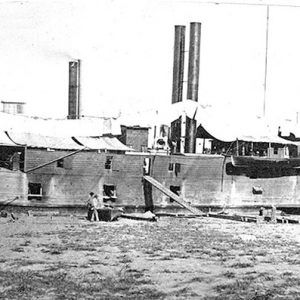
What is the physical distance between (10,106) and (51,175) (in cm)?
1059

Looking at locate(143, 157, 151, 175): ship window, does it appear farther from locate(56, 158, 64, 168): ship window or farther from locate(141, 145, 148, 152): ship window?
locate(56, 158, 64, 168): ship window

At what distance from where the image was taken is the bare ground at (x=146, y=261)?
9.64m

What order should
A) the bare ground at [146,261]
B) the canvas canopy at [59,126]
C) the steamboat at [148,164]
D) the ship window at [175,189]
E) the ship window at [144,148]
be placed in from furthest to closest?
1. the ship window at [144,148]
2. the canvas canopy at [59,126]
3. the ship window at [175,189]
4. the steamboat at [148,164]
5. the bare ground at [146,261]

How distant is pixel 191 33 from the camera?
32.2 meters

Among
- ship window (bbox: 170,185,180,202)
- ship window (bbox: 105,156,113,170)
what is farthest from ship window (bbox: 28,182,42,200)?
ship window (bbox: 170,185,180,202)

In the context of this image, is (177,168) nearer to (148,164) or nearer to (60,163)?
(148,164)

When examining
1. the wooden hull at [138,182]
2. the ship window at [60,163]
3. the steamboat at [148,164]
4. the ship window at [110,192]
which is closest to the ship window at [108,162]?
the steamboat at [148,164]

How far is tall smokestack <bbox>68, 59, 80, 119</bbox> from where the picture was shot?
116 feet

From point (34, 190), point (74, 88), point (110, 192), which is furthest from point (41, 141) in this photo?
point (74, 88)

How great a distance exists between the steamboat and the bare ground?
461 cm

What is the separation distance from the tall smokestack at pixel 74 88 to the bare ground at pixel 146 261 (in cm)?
1509

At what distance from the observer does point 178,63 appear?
112ft

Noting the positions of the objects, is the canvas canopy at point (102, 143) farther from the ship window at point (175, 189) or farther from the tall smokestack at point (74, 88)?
the tall smokestack at point (74, 88)

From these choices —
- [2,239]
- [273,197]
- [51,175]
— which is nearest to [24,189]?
[51,175]
